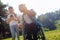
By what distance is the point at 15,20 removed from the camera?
4.63 metres

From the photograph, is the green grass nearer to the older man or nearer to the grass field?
the grass field

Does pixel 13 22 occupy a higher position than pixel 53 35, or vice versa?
pixel 13 22

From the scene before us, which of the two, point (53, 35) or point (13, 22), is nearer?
point (13, 22)

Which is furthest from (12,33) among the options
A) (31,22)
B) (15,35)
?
(31,22)

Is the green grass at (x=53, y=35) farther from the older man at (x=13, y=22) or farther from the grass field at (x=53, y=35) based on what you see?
the older man at (x=13, y=22)

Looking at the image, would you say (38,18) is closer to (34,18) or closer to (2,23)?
(34,18)

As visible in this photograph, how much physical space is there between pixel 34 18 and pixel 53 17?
384mm

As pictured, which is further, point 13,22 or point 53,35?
point 53,35

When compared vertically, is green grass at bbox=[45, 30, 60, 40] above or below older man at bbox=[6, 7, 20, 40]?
below

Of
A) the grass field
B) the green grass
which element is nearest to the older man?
the grass field

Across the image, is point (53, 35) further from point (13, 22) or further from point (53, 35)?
point (13, 22)

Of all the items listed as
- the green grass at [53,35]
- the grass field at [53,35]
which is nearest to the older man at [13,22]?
the grass field at [53,35]

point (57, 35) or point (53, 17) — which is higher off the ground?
point (53, 17)

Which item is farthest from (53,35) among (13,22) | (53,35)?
(13,22)
